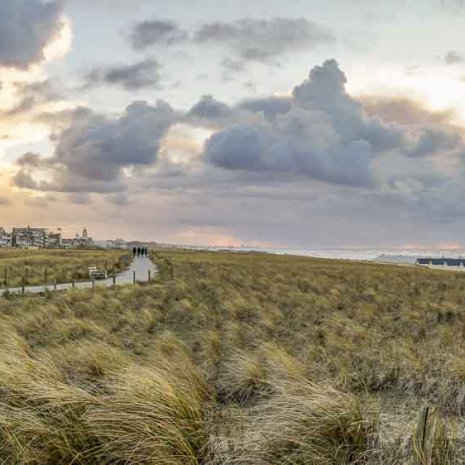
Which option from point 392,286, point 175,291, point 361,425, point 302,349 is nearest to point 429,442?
point 361,425

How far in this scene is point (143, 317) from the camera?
50.1 ft

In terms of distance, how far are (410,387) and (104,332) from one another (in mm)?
7289

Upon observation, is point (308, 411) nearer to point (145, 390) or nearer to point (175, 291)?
point (145, 390)

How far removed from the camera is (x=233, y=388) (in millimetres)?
7805

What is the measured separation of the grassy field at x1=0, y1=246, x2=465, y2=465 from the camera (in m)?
4.53

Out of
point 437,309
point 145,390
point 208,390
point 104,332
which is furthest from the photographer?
point 437,309

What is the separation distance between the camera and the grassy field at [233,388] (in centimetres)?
453

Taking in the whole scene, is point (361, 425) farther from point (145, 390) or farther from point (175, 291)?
point (175, 291)

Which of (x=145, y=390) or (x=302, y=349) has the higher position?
(x=145, y=390)

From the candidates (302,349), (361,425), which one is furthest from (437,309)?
(361,425)

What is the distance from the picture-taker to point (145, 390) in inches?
211

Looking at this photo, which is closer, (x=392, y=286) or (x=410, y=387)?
(x=410, y=387)

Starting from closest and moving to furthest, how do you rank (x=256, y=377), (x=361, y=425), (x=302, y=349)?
(x=361, y=425)
(x=256, y=377)
(x=302, y=349)

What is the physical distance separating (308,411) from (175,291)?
59.1 ft
